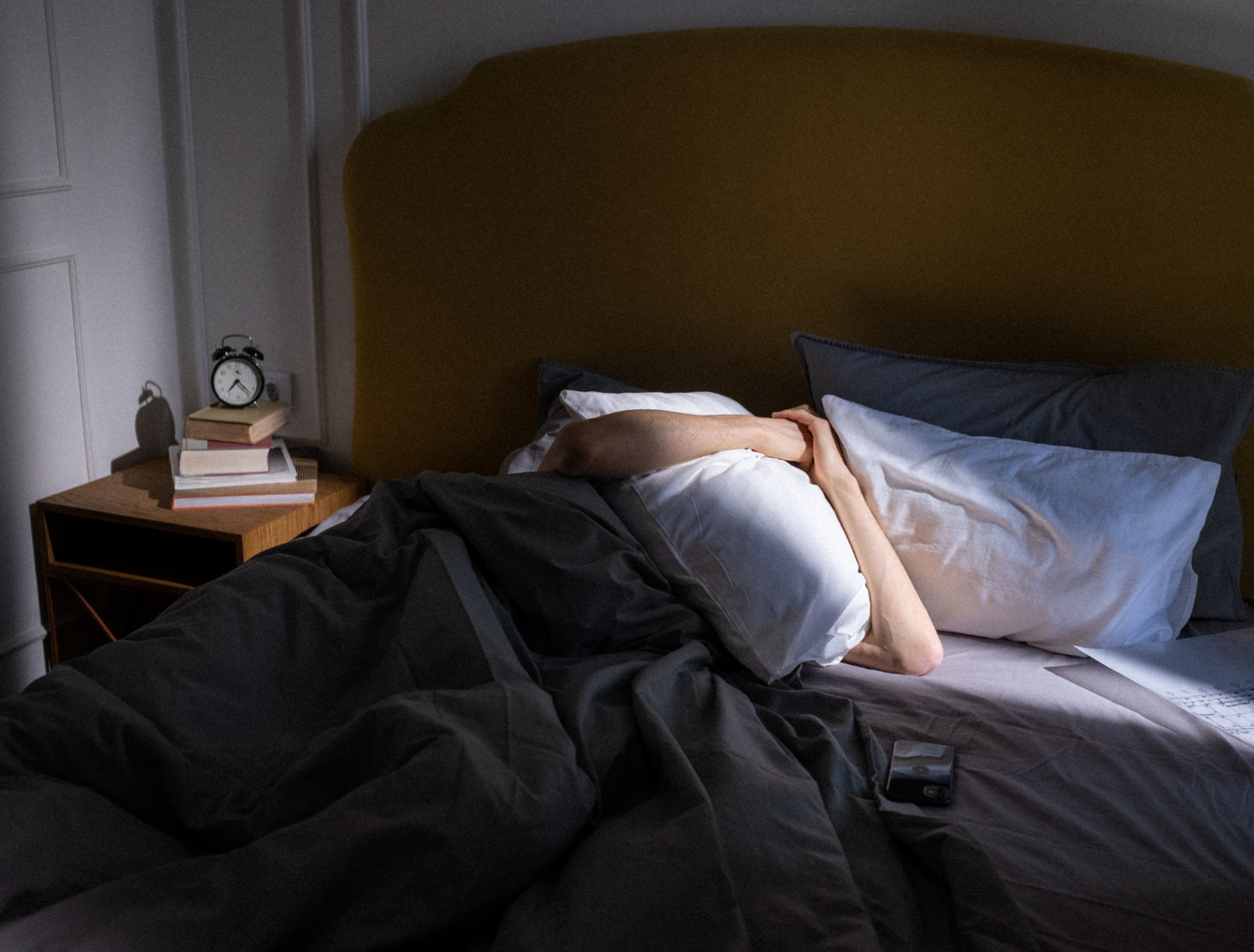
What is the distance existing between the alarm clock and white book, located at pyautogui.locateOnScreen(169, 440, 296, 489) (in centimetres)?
13

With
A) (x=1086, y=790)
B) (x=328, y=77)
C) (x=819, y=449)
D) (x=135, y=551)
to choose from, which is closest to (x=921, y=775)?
(x=1086, y=790)

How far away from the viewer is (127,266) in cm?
233

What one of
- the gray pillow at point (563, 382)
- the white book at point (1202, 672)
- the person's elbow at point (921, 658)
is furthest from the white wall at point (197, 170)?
the person's elbow at point (921, 658)

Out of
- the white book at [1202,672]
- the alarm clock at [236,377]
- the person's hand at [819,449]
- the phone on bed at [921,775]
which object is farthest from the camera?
the alarm clock at [236,377]

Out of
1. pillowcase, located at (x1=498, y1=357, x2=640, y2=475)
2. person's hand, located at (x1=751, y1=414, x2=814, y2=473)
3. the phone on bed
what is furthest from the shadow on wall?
the phone on bed

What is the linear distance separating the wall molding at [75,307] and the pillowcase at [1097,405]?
1.54 meters

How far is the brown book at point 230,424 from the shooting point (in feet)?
7.28

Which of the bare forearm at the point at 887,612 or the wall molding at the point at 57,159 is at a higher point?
the wall molding at the point at 57,159

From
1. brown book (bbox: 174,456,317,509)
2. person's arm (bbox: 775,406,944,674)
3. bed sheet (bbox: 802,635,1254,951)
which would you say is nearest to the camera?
bed sheet (bbox: 802,635,1254,951)

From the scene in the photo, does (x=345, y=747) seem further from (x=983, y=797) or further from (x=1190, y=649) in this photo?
(x=1190, y=649)

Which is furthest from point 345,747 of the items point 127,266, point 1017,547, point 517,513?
point 127,266

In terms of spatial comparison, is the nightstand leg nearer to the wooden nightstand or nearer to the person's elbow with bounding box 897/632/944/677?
the wooden nightstand

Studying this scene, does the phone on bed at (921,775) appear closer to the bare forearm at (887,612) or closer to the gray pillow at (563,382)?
the bare forearm at (887,612)

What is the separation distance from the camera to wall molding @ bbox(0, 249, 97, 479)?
6.77 ft
